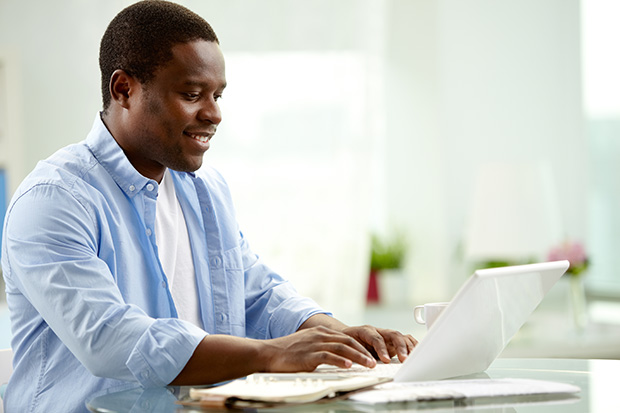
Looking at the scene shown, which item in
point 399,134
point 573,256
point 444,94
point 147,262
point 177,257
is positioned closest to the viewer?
point 147,262

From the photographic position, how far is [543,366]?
135 cm

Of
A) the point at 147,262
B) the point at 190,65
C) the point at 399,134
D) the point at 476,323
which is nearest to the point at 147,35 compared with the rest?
the point at 190,65

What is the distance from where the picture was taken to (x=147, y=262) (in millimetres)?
1421

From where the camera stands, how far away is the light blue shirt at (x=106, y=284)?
3.91ft

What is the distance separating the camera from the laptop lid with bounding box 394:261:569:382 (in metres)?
0.97

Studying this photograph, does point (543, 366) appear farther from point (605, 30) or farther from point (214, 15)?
point (605, 30)

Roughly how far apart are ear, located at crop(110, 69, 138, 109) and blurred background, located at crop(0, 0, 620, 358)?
171 centimetres

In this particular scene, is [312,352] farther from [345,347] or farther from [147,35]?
[147,35]

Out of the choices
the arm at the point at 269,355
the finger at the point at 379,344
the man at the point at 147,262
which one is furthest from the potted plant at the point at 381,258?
the arm at the point at 269,355

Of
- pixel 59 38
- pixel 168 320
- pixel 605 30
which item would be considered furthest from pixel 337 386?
pixel 605 30

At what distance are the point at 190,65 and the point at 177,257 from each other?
364 mm

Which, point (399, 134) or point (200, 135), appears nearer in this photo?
point (200, 135)

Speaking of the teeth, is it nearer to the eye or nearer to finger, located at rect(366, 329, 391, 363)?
the eye

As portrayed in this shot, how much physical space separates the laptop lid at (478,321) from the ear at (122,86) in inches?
29.1
